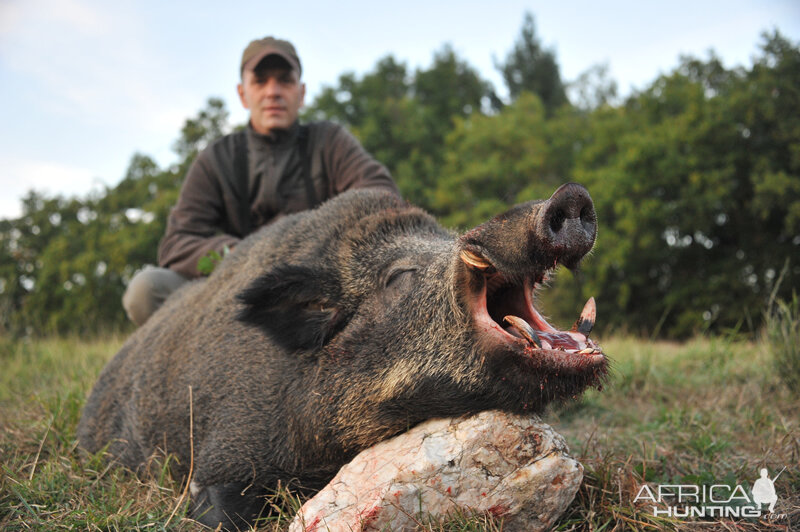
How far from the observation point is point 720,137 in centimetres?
2095

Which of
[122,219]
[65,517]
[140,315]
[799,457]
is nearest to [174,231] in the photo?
[140,315]

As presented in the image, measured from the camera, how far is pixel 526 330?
210 cm

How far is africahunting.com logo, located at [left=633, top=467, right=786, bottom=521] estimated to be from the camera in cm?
240

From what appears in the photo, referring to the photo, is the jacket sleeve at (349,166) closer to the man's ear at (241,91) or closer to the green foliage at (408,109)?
the man's ear at (241,91)

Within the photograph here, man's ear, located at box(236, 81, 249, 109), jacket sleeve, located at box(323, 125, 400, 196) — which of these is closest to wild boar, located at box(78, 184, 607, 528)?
jacket sleeve, located at box(323, 125, 400, 196)

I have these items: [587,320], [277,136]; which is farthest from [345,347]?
[277,136]

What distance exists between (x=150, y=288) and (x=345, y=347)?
2.60 m

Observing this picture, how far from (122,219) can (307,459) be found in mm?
28003

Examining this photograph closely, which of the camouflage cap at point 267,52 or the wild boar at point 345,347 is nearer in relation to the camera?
the wild boar at point 345,347

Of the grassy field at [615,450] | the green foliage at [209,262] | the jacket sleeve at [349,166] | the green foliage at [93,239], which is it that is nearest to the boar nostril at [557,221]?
the grassy field at [615,450]

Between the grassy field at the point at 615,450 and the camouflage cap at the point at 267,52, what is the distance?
107 inches

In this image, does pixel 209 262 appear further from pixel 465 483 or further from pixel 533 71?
pixel 533 71

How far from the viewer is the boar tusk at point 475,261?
2133 millimetres

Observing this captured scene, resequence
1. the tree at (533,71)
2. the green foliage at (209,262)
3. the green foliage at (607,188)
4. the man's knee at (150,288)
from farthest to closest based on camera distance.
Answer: the tree at (533,71)
the green foliage at (607,188)
the man's knee at (150,288)
the green foliage at (209,262)
